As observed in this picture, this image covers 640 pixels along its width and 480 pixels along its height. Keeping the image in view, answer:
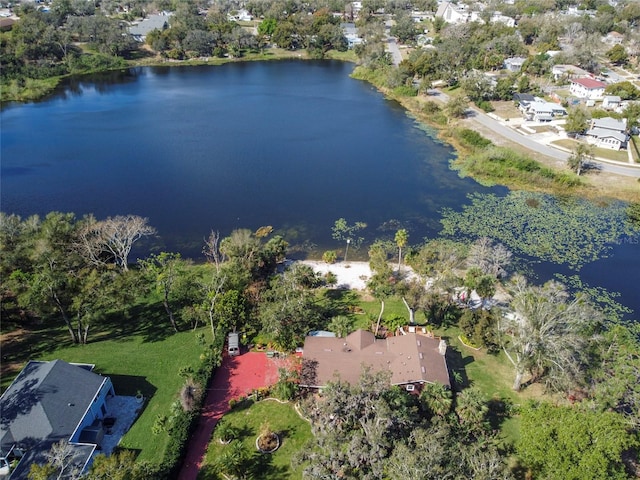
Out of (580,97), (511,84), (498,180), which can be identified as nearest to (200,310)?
(498,180)

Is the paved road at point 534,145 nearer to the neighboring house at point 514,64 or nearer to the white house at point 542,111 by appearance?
the white house at point 542,111

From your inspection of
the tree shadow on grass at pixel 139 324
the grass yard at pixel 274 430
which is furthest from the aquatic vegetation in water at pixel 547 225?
the tree shadow on grass at pixel 139 324

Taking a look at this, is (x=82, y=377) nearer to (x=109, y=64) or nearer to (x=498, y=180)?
(x=498, y=180)

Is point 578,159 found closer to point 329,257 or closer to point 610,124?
point 610,124

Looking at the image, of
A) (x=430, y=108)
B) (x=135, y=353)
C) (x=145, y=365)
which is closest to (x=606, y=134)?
(x=430, y=108)

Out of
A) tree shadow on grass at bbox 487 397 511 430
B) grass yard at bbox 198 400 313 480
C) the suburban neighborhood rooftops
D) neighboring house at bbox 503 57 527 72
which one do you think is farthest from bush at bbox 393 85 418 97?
grass yard at bbox 198 400 313 480
